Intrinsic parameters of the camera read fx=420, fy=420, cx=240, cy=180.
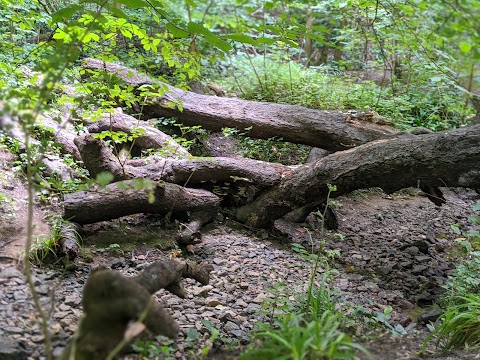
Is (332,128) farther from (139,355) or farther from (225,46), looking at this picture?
(139,355)

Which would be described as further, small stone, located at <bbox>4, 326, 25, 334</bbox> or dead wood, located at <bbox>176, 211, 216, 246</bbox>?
dead wood, located at <bbox>176, 211, 216, 246</bbox>

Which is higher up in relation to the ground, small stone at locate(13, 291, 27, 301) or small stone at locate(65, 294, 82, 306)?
small stone at locate(13, 291, 27, 301)

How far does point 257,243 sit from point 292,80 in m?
3.95

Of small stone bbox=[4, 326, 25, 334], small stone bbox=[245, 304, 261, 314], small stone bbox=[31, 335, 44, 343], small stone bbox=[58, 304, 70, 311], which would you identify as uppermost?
small stone bbox=[4, 326, 25, 334]

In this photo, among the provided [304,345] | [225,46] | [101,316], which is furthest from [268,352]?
[225,46]

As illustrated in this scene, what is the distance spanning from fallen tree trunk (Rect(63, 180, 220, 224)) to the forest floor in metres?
0.19

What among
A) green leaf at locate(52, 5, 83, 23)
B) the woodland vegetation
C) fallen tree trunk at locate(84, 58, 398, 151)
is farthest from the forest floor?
green leaf at locate(52, 5, 83, 23)

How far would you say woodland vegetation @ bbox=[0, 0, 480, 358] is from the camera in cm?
249

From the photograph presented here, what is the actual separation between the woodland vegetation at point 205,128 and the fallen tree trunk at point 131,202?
13 millimetres

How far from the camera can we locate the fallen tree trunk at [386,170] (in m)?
3.91

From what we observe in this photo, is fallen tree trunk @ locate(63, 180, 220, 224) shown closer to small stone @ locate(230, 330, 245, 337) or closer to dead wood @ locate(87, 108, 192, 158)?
dead wood @ locate(87, 108, 192, 158)

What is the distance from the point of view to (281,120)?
227 inches

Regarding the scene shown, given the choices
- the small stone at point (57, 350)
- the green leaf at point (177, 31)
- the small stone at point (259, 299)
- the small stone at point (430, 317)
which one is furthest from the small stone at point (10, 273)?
the small stone at point (430, 317)

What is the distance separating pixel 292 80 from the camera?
755 centimetres
